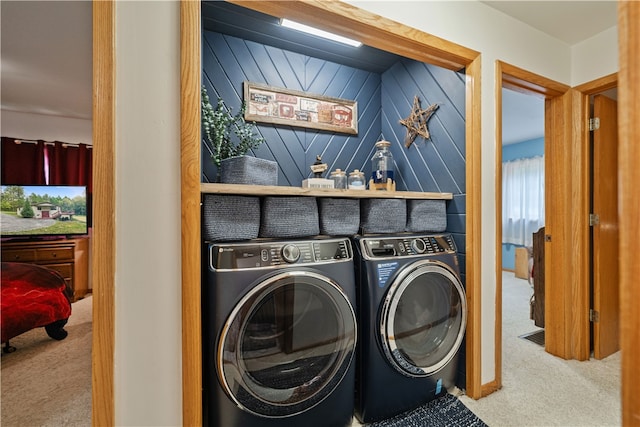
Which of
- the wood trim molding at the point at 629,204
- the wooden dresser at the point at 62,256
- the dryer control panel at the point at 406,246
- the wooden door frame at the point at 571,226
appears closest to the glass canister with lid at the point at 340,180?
the dryer control panel at the point at 406,246

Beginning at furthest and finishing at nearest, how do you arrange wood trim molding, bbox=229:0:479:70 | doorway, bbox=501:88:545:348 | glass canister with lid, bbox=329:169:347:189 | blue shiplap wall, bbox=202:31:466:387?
1. doorway, bbox=501:88:545:348
2. glass canister with lid, bbox=329:169:347:189
3. blue shiplap wall, bbox=202:31:466:387
4. wood trim molding, bbox=229:0:479:70

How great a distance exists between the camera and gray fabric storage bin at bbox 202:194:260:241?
3.91ft

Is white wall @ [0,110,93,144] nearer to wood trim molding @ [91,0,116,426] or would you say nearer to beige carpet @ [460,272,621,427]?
wood trim molding @ [91,0,116,426]

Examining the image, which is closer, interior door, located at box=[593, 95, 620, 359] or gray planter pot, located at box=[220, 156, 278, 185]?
gray planter pot, located at box=[220, 156, 278, 185]

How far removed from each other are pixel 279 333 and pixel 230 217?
1.85 feet

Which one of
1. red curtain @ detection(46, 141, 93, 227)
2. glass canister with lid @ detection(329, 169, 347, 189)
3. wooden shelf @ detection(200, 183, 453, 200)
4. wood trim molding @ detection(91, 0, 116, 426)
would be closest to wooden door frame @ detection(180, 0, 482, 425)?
wooden shelf @ detection(200, 183, 453, 200)

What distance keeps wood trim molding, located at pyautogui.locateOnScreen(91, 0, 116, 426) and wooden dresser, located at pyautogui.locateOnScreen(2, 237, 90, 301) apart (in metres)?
3.77

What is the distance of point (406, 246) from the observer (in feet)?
5.25

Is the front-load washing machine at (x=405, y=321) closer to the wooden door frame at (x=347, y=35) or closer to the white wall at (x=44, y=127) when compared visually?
the wooden door frame at (x=347, y=35)

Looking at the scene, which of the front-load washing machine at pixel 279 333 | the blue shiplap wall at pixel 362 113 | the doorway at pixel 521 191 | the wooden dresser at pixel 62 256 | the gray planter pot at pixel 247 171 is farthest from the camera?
the doorway at pixel 521 191

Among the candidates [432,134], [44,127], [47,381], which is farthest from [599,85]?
[44,127]

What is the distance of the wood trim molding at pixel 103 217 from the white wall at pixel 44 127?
417 centimetres

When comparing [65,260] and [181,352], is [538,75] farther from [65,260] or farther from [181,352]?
[65,260]

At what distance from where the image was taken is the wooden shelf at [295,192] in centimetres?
118
